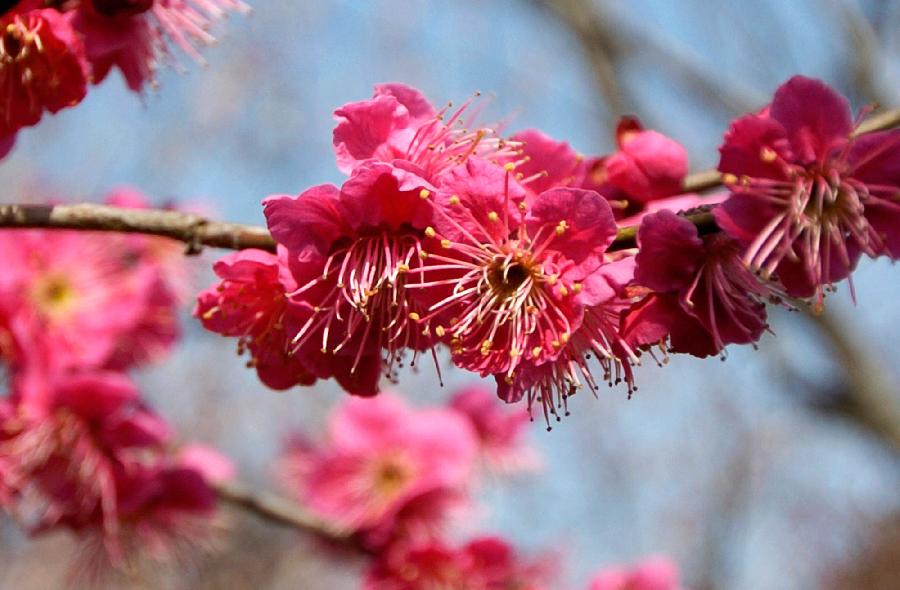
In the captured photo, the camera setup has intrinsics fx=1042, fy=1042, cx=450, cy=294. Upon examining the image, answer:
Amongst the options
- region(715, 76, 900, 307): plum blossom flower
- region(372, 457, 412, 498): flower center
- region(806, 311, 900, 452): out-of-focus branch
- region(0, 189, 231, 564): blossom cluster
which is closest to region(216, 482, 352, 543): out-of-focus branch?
region(0, 189, 231, 564): blossom cluster

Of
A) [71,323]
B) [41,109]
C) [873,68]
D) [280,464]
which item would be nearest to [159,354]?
[71,323]

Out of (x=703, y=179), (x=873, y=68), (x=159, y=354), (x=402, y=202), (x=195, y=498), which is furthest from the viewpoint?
(x=873, y=68)

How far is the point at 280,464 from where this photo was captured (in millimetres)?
3373

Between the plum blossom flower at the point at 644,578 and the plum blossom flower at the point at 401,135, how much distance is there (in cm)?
184

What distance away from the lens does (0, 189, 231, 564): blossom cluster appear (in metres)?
2.35

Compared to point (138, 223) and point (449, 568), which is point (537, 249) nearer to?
point (138, 223)

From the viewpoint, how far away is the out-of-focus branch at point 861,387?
5258 mm

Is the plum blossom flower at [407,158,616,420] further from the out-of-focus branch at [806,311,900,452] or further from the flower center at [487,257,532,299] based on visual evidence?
the out-of-focus branch at [806,311,900,452]

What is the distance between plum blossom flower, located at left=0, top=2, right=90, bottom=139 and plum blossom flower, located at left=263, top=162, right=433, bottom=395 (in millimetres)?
538

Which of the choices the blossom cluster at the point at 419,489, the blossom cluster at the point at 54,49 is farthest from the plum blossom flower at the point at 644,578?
the blossom cluster at the point at 54,49

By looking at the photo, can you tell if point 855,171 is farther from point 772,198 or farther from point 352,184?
point 352,184

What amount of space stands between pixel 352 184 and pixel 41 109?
67cm

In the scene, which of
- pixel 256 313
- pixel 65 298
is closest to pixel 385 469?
pixel 65 298

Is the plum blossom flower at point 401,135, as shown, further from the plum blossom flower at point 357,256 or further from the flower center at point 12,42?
the flower center at point 12,42
